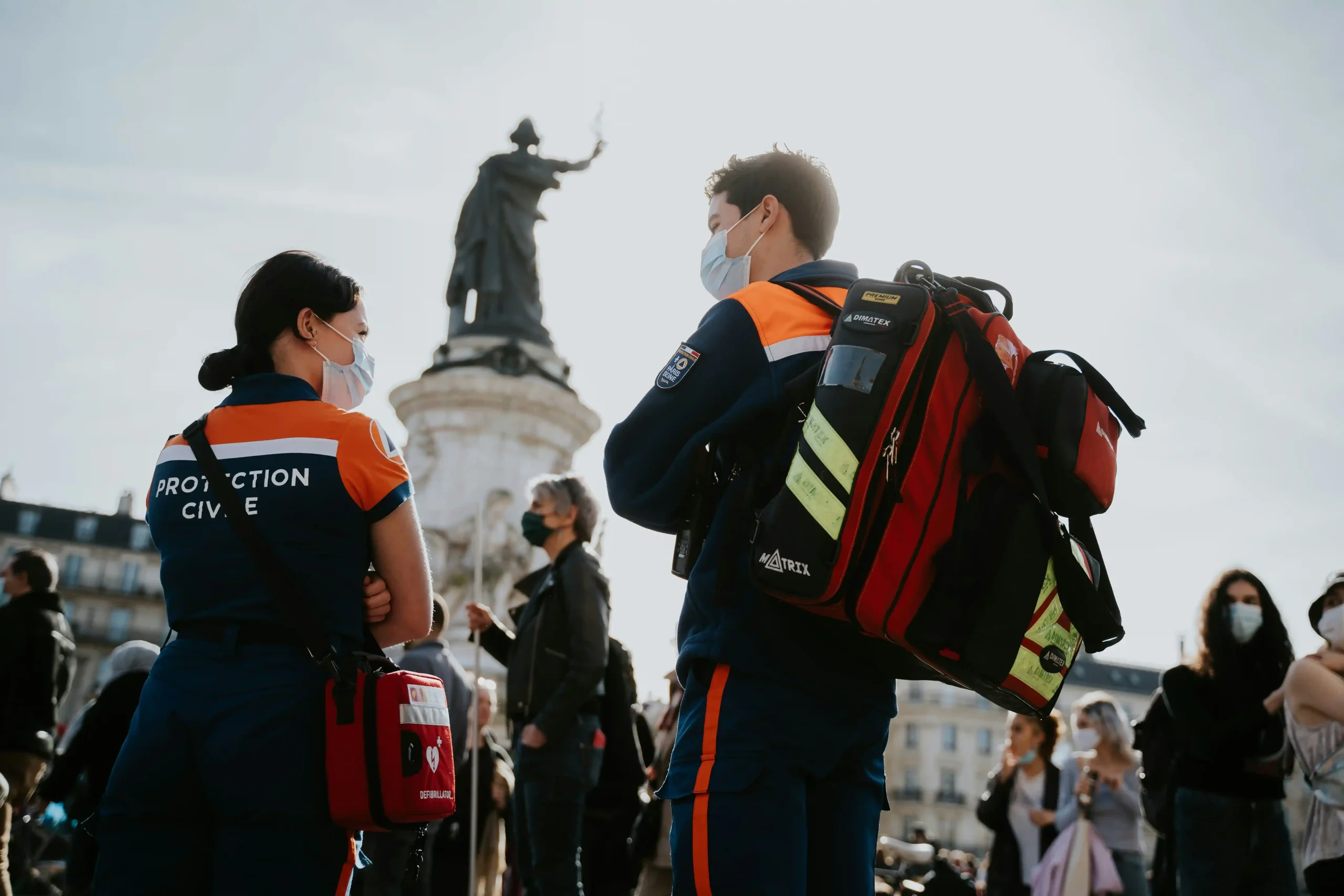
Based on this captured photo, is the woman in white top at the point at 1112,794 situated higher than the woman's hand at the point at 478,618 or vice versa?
the woman's hand at the point at 478,618

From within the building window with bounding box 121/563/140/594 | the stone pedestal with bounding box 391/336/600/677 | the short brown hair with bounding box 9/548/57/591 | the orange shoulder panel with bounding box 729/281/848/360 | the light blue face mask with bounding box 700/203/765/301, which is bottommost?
the short brown hair with bounding box 9/548/57/591

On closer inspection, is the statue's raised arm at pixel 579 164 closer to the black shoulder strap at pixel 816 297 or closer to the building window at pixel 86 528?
the black shoulder strap at pixel 816 297

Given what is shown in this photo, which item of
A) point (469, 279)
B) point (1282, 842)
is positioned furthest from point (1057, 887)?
point (469, 279)

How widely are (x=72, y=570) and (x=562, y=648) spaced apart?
58.2 metres

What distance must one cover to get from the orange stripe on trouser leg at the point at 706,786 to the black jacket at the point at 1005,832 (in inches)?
186

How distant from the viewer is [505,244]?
1756cm

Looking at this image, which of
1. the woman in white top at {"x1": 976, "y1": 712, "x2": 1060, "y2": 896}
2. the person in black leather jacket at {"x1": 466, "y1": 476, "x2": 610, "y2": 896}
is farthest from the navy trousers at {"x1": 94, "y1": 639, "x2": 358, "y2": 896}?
the woman in white top at {"x1": 976, "y1": 712, "x2": 1060, "y2": 896}

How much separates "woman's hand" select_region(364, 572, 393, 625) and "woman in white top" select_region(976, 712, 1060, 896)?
4.67 meters

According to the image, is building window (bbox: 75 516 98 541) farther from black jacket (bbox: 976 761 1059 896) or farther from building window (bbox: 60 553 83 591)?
black jacket (bbox: 976 761 1059 896)

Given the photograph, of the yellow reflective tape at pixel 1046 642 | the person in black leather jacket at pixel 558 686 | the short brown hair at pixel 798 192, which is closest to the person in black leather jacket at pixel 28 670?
the person in black leather jacket at pixel 558 686

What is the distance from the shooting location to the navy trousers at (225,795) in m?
2.34

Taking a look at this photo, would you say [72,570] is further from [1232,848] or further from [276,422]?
[276,422]

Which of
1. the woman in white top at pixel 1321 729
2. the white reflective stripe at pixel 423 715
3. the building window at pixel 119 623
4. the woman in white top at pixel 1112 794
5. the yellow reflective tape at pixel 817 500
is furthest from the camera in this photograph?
the building window at pixel 119 623

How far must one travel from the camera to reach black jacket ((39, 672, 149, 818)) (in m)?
3.54
